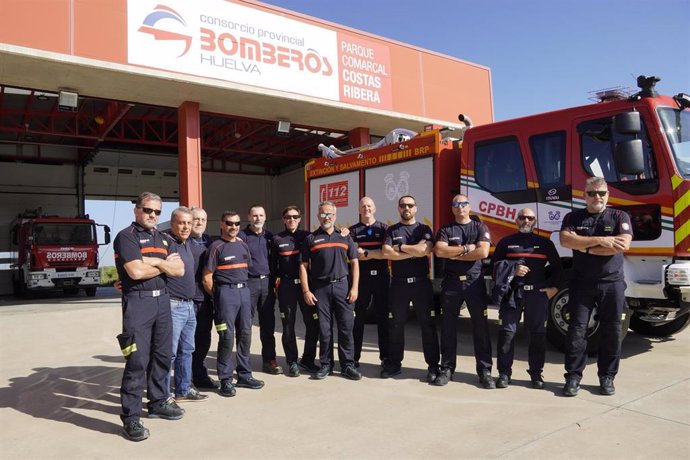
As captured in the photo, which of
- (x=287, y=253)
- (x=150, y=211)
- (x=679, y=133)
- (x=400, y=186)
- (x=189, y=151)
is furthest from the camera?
(x=189, y=151)

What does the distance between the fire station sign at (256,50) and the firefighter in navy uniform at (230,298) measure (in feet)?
20.7

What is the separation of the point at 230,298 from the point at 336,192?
428 cm

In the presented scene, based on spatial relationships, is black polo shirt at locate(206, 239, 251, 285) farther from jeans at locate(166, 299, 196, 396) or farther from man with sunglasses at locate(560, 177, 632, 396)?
man with sunglasses at locate(560, 177, 632, 396)

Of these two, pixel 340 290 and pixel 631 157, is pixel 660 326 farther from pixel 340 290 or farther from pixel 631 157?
pixel 340 290

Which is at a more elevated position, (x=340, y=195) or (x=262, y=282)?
(x=340, y=195)

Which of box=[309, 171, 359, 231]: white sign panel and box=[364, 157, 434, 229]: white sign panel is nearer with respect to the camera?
box=[364, 157, 434, 229]: white sign panel

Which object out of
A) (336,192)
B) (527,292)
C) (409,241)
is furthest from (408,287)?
(336,192)

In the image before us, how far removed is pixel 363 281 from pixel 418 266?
720 millimetres

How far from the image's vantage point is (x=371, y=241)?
17.8ft

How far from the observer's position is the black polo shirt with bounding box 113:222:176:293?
3.61 m

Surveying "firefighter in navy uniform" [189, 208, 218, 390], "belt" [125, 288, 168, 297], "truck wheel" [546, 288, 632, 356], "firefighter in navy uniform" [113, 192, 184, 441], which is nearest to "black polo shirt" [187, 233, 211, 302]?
"firefighter in navy uniform" [189, 208, 218, 390]

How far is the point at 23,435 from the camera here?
369 cm

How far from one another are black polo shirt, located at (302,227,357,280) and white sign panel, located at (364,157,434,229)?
6.39 feet

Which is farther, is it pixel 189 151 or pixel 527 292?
pixel 189 151
